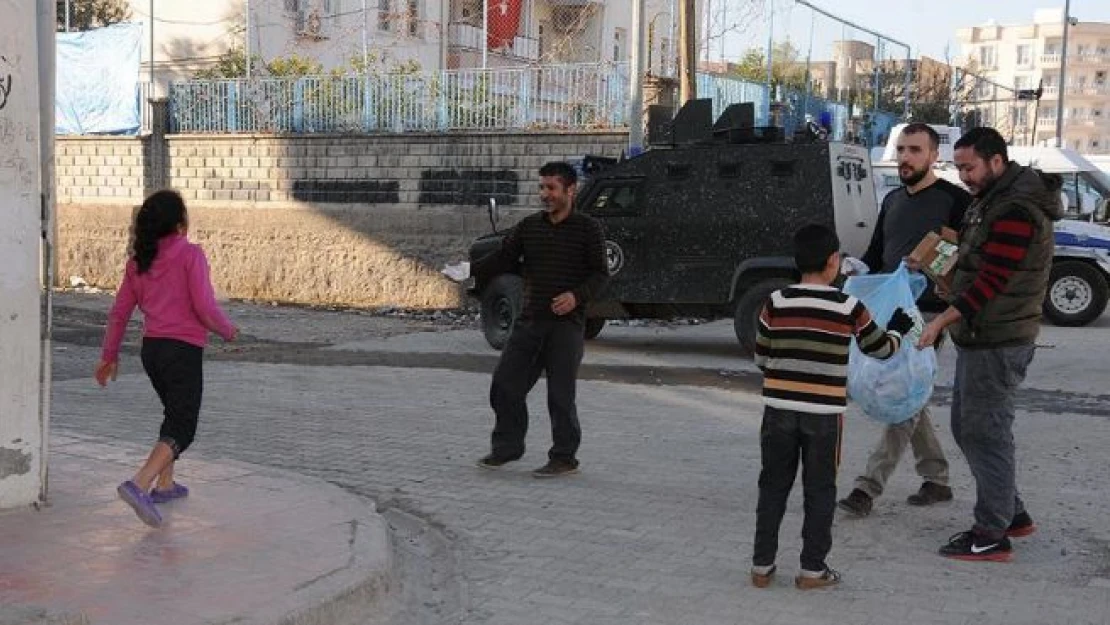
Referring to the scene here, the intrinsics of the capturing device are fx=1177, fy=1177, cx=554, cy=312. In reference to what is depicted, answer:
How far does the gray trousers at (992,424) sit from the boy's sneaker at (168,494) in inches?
153

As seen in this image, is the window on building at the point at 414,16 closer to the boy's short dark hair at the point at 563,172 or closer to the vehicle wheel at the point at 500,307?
the vehicle wheel at the point at 500,307

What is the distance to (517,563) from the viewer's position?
5.42 meters

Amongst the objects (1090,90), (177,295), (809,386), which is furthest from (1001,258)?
(1090,90)

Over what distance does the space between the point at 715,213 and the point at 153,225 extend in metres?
7.80

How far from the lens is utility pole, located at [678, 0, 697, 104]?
57.1 ft

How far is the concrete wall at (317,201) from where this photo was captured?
717 inches

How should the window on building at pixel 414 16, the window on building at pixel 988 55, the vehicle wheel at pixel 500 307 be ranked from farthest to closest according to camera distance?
the window on building at pixel 988 55
the window on building at pixel 414 16
the vehicle wheel at pixel 500 307

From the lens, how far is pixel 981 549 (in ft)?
17.3

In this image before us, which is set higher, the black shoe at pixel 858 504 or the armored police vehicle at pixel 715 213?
the armored police vehicle at pixel 715 213

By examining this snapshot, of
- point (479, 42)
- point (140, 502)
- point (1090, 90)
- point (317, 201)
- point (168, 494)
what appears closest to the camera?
point (140, 502)

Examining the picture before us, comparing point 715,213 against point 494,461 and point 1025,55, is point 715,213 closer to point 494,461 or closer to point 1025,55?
point 494,461

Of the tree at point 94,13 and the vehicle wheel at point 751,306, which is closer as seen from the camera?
the vehicle wheel at point 751,306

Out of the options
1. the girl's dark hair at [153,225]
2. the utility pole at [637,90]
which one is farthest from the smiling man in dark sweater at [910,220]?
the utility pole at [637,90]

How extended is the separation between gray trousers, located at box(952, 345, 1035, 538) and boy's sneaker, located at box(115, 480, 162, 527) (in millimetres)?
3710
